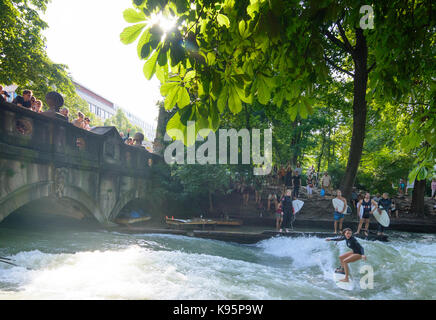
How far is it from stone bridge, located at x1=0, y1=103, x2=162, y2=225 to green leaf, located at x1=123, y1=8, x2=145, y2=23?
7733mm

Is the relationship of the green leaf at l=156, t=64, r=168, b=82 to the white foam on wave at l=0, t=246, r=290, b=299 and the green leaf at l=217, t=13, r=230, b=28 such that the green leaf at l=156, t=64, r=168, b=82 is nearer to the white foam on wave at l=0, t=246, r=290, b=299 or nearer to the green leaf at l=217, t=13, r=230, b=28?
the green leaf at l=217, t=13, r=230, b=28

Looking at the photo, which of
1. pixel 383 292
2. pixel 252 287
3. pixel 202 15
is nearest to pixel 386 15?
pixel 202 15

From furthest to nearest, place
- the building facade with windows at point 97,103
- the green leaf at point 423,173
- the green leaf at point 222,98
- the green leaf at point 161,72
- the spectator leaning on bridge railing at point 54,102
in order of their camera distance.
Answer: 1. the building facade with windows at point 97,103
2. the spectator leaning on bridge railing at point 54,102
3. the green leaf at point 423,173
4. the green leaf at point 222,98
5. the green leaf at point 161,72

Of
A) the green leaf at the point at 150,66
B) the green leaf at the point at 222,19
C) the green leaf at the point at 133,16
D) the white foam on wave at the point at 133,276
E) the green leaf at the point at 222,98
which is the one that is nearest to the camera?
the green leaf at the point at 133,16

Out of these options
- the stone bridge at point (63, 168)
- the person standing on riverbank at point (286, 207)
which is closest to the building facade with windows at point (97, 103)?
the stone bridge at point (63, 168)

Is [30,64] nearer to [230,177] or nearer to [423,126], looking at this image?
[230,177]

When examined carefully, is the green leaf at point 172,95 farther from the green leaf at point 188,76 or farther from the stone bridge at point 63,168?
the stone bridge at point 63,168

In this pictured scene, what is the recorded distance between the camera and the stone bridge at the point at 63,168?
26.8ft

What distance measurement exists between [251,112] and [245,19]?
15.1 meters

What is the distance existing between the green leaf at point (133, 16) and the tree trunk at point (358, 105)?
9.14 m

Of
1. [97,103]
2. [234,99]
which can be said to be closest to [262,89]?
[234,99]

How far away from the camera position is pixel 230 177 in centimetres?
1722

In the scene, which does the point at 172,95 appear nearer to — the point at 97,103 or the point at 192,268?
the point at 192,268

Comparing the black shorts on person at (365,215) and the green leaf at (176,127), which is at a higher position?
the green leaf at (176,127)
